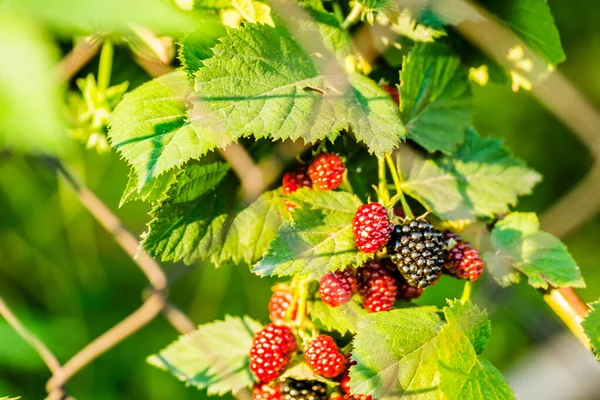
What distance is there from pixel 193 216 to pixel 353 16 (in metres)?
0.29

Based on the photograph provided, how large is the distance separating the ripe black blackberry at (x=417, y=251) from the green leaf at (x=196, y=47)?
0.27 metres

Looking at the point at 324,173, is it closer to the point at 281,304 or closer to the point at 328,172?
the point at 328,172

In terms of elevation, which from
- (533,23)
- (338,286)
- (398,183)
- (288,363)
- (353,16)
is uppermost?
(533,23)

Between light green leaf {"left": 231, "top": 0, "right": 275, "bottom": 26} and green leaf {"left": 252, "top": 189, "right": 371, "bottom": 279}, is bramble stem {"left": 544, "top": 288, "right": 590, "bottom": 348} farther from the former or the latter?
light green leaf {"left": 231, "top": 0, "right": 275, "bottom": 26}

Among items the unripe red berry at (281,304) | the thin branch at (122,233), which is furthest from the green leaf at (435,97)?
the thin branch at (122,233)

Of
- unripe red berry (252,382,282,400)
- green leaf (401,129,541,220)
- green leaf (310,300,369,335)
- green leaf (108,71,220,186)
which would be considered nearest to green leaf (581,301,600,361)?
green leaf (401,129,541,220)

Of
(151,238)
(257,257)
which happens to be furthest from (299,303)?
(151,238)

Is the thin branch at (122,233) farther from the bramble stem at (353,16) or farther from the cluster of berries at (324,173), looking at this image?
the bramble stem at (353,16)

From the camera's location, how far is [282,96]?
64 cm

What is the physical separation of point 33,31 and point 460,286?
62.5 inches

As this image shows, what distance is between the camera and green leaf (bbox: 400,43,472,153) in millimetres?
756

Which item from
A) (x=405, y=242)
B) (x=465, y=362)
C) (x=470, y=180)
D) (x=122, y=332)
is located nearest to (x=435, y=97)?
(x=470, y=180)

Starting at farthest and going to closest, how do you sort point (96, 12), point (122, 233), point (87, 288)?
point (87, 288) < point (122, 233) < point (96, 12)

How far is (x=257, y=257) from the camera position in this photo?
0.74 meters
